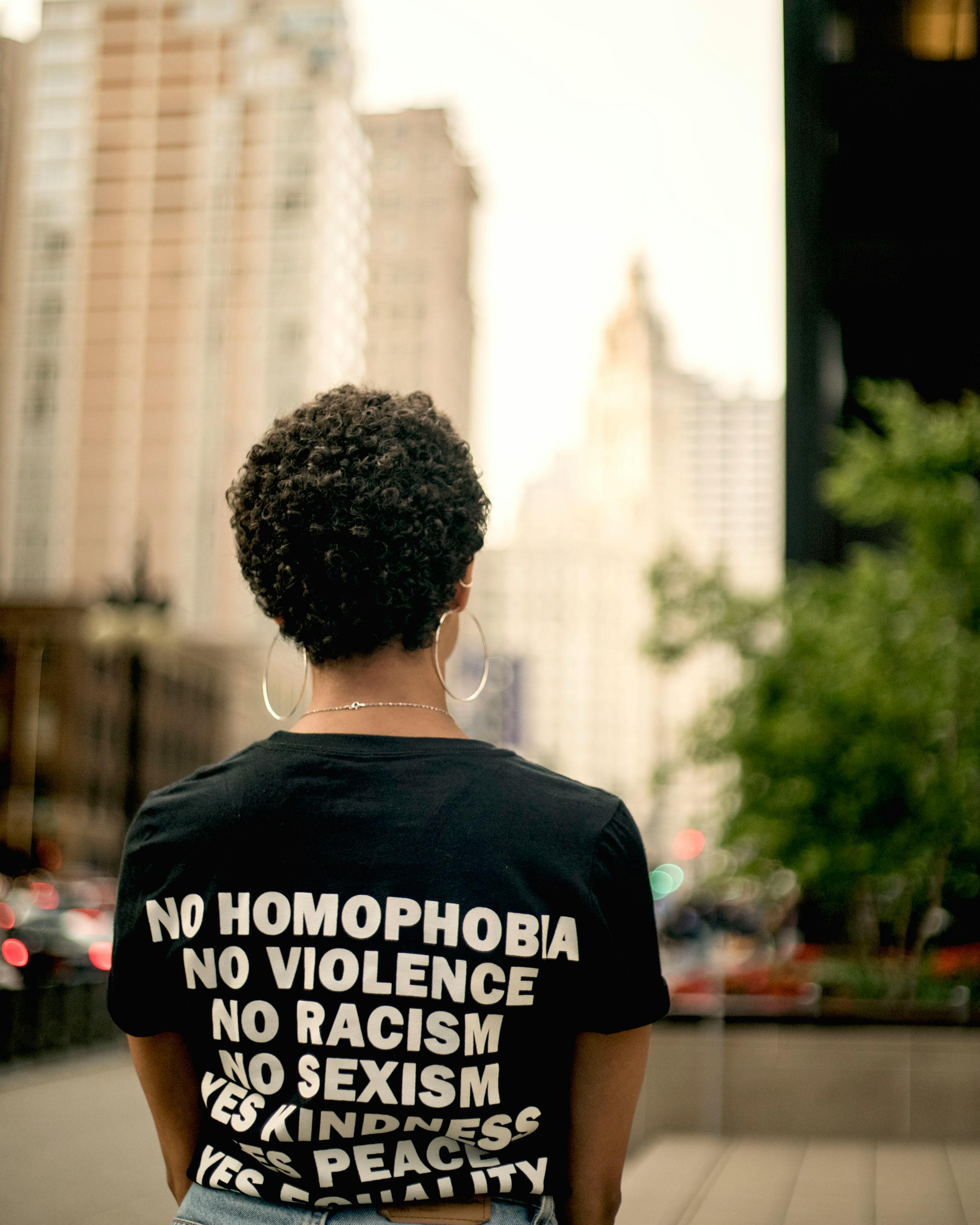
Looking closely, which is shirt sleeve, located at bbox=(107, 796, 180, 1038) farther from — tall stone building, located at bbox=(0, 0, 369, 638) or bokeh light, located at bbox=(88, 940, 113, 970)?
tall stone building, located at bbox=(0, 0, 369, 638)

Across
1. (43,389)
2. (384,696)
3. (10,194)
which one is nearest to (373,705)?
(384,696)

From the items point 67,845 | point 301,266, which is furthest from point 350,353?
point 67,845

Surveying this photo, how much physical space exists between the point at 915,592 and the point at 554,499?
16935cm

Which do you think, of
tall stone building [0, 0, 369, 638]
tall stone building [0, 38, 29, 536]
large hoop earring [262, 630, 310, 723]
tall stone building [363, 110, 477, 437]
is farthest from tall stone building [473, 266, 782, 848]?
large hoop earring [262, 630, 310, 723]

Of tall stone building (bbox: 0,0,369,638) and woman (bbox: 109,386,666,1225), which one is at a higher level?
tall stone building (bbox: 0,0,369,638)

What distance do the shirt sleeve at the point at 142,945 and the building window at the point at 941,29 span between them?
78.2ft

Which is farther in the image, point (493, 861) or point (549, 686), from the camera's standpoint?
point (549, 686)

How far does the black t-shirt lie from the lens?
174 centimetres

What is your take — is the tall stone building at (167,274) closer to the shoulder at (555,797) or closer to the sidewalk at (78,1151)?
the sidewalk at (78,1151)

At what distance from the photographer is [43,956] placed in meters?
20.0

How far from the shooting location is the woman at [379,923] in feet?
5.74

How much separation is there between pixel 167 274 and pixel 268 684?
426ft

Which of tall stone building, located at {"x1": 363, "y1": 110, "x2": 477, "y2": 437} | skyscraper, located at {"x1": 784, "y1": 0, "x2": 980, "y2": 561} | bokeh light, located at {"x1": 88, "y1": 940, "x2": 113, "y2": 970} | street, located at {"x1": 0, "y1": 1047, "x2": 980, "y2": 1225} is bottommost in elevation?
bokeh light, located at {"x1": 88, "y1": 940, "x2": 113, "y2": 970}

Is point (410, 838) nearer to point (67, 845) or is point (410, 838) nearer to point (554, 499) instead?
point (67, 845)
